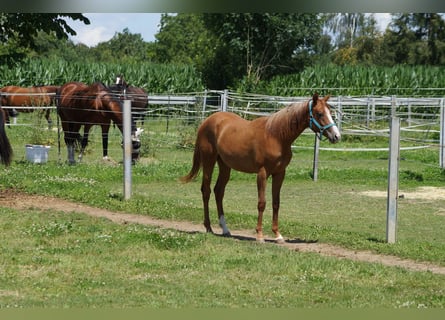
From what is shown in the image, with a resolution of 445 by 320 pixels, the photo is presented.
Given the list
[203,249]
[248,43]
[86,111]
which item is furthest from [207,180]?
[248,43]

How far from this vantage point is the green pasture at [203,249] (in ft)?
20.5

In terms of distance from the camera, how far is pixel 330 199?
520 inches

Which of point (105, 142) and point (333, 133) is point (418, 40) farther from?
point (333, 133)

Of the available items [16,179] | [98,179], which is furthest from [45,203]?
[98,179]

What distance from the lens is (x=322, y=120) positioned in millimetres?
8695

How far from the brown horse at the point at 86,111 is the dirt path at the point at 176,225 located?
4878 mm

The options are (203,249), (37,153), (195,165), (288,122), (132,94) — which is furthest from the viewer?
(132,94)

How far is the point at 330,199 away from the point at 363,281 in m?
6.39

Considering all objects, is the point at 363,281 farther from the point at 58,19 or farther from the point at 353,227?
the point at 58,19

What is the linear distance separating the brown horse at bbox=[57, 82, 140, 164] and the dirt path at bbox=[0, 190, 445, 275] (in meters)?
4.88

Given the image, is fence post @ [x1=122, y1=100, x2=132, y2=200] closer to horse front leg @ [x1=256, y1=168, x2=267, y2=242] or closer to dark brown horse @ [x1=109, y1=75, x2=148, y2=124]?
horse front leg @ [x1=256, y1=168, x2=267, y2=242]

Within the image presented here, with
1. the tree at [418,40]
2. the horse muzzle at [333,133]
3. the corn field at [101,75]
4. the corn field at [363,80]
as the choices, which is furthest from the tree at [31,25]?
the tree at [418,40]

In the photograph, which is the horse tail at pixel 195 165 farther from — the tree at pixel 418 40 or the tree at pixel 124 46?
the tree at pixel 124 46

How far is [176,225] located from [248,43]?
25855mm
